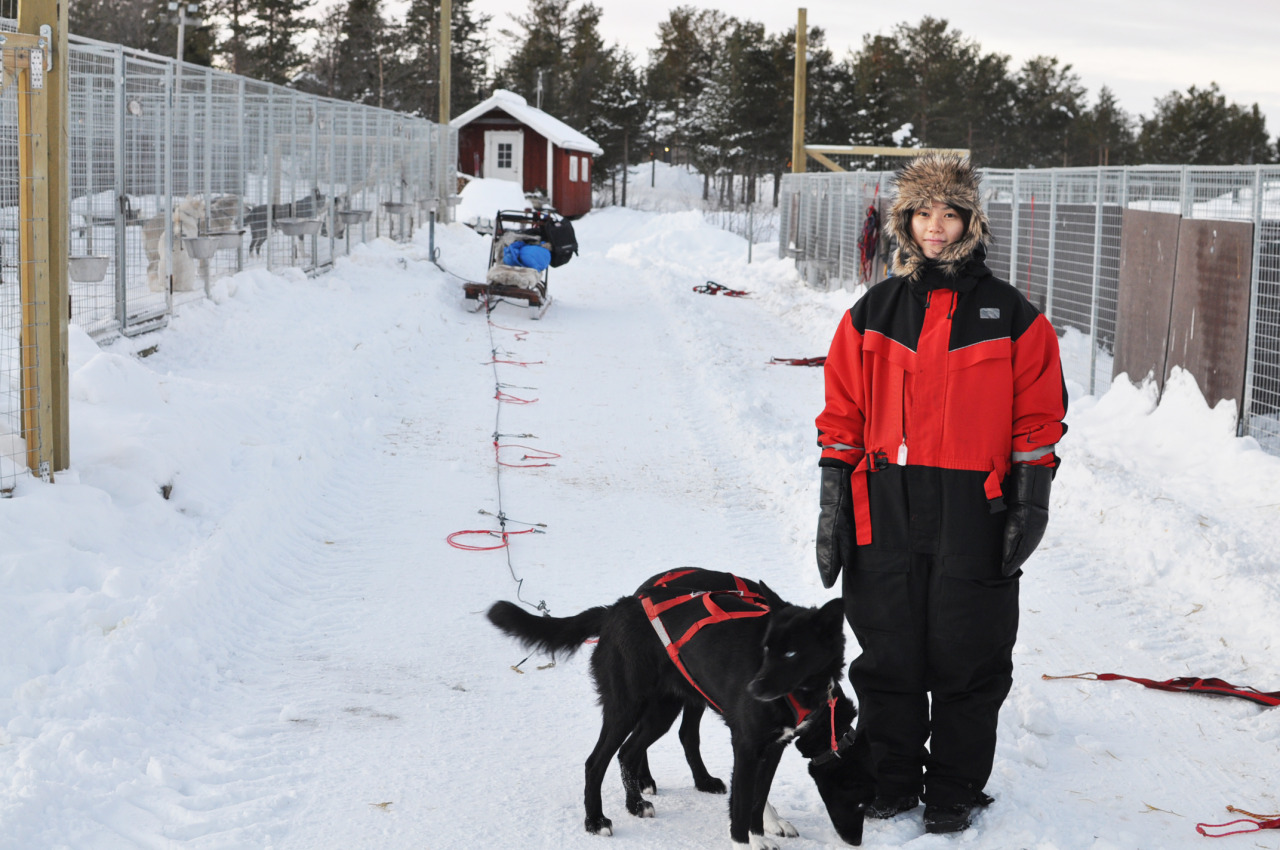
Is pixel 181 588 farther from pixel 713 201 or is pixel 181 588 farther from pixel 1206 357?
pixel 713 201

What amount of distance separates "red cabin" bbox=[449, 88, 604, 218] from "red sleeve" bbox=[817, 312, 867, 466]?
38853mm

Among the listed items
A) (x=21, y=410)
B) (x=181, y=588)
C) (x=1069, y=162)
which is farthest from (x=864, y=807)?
(x=1069, y=162)

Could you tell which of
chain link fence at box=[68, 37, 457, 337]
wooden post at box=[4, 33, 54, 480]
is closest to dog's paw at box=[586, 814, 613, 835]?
wooden post at box=[4, 33, 54, 480]

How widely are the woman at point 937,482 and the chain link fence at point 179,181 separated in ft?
18.9

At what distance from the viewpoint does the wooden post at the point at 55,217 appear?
5.57 meters

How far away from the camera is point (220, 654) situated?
4.74 metres

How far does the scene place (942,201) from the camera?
343 centimetres

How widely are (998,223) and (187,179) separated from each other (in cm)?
865

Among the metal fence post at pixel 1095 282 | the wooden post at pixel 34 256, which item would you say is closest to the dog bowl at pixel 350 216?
the metal fence post at pixel 1095 282

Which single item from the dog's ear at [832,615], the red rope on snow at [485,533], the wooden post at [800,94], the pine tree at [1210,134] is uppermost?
the pine tree at [1210,134]

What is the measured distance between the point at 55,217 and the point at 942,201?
4538mm

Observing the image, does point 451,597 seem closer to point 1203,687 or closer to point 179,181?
point 1203,687

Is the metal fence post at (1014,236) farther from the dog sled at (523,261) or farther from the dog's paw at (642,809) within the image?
the dog's paw at (642,809)

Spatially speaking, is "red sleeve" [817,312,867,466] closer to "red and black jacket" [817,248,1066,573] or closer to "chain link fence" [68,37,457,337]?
"red and black jacket" [817,248,1066,573]
